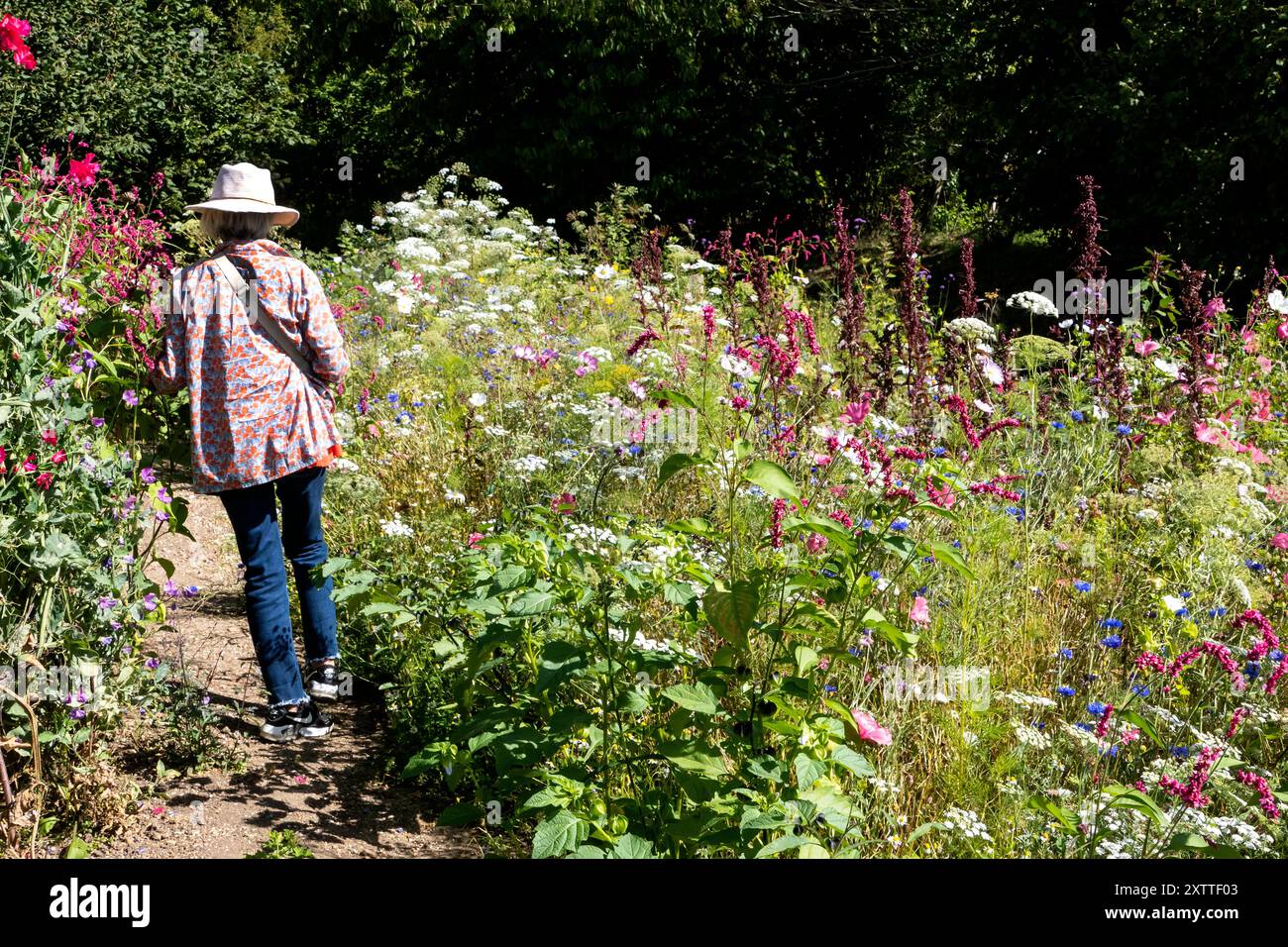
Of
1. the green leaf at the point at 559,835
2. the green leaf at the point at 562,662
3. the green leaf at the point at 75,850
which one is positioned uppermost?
the green leaf at the point at 562,662

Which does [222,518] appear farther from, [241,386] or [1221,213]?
[1221,213]

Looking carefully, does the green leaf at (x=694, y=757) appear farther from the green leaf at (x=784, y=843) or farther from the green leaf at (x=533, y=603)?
the green leaf at (x=533, y=603)

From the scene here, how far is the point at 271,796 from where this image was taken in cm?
310

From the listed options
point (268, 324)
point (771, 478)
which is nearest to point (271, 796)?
point (268, 324)

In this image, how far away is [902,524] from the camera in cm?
316

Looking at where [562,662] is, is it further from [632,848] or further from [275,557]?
[275,557]

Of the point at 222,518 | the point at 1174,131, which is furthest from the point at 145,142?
the point at 1174,131

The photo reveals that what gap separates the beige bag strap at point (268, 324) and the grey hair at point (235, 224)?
0.40 feet

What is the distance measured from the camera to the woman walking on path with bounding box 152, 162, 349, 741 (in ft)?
10.6

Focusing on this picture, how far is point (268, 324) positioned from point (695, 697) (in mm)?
1902

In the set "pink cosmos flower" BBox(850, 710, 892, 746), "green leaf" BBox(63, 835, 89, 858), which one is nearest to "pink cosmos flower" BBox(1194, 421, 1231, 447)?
"pink cosmos flower" BBox(850, 710, 892, 746)

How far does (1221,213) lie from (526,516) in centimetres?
821

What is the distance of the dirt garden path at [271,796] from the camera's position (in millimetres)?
2852

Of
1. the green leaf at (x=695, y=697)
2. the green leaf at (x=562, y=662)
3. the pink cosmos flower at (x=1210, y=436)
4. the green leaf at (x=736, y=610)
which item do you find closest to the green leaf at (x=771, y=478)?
the green leaf at (x=736, y=610)
